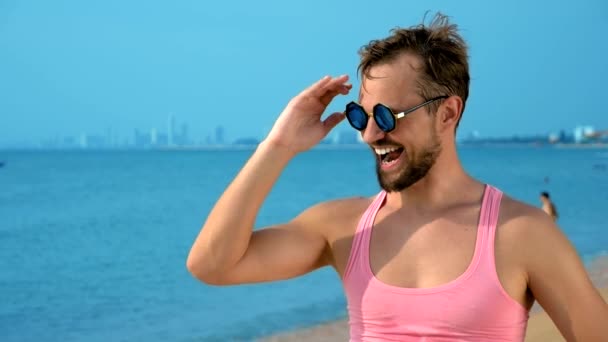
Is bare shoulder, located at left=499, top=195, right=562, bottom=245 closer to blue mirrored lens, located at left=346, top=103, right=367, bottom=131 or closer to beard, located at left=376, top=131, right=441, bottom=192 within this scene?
beard, located at left=376, top=131, right=441, bottom=192

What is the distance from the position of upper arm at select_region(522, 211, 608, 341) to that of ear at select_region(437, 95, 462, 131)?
0.40 m

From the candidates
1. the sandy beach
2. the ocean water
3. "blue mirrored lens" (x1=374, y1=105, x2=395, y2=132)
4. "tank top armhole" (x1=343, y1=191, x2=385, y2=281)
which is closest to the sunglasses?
"blue mirrored lens" (x1=374, y1=105, x2=395, y2=132)

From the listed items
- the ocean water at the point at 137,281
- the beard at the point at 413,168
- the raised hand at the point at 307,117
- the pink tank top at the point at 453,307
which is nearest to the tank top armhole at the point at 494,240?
the pink tank top at the point at 453,307

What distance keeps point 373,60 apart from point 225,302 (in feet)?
32.5

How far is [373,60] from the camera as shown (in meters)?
2.39

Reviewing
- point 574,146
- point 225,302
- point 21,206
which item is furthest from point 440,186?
point 574,146

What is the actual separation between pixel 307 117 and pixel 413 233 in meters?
0.51

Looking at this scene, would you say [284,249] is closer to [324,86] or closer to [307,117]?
[307,117]

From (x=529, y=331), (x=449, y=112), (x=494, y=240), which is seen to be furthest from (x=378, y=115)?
(x=529, y=331)

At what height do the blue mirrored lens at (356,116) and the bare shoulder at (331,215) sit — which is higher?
the blue mirrored lens at (356,116)

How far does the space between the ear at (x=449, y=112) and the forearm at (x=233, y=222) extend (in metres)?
0.51

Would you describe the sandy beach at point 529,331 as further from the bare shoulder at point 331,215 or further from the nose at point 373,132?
the nose at point 373,132

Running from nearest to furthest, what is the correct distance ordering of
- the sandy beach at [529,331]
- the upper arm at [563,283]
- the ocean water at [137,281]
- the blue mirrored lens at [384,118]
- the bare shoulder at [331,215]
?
the upper arm at [563,283]
the blue mirrored lens at [384,118]
the bare shoulder at [331,215]
the sandy beach at [529,331]
the ocean water at [137,281]

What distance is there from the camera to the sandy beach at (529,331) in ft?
23.4
